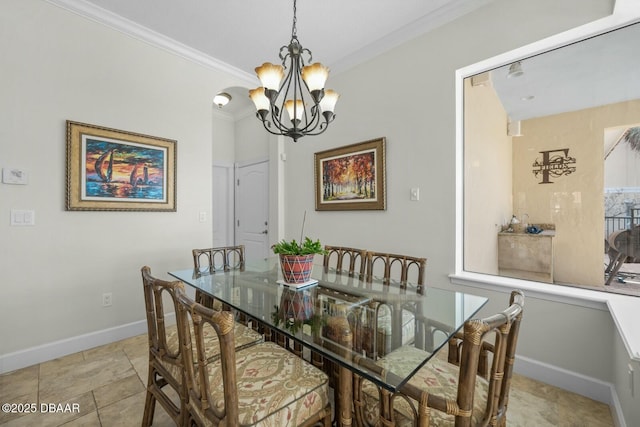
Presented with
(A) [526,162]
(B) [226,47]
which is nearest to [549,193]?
(A) [526,162]

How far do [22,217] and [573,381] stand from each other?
408 cm

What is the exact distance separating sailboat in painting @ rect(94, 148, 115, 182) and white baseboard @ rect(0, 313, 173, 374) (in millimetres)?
1361

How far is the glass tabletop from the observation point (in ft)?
3.23

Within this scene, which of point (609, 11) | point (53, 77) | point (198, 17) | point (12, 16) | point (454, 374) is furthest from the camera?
point (198, 17)

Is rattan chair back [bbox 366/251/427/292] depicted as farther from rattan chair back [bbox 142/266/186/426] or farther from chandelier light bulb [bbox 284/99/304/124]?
rattan chair back [bbox 142/266/186/426]

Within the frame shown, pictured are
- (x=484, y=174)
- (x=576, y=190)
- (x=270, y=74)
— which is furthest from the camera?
(x=484, y=174)

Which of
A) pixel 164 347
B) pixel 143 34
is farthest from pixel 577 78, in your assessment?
pixel 143 34

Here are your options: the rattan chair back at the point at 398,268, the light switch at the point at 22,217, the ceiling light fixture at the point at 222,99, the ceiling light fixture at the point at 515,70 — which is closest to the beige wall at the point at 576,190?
the ceiling light fixture at the point at 515,70

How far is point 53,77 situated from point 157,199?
1218 mm

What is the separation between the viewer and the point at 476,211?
8.39ft

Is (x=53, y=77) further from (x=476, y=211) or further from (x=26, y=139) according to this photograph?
(x=476, y=211)

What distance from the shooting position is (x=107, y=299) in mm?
A: 2549

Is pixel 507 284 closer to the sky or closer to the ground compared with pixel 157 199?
closer to the ground

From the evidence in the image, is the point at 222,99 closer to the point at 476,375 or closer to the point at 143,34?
the point at 143,34
